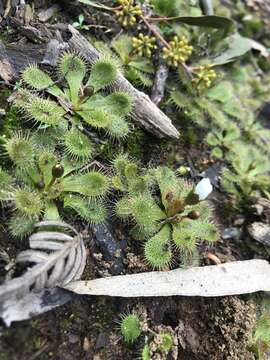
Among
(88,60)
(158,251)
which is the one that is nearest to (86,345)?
(158,251)

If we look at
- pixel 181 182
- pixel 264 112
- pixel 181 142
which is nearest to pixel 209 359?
pixel 181 182

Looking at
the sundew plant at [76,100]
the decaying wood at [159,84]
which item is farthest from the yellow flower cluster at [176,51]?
the sundew plant at [76,100]

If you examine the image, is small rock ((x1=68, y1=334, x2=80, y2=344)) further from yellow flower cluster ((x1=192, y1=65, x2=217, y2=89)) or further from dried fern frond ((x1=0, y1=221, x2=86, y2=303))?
yellow flower cluster ((x1=192, y1=65, x2=217, y2=89))

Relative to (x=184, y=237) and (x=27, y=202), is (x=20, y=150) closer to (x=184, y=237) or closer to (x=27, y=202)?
(x=27, y=202)

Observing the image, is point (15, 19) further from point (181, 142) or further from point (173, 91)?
point (181, 142)

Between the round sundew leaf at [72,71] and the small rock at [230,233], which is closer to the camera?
the round sundew leaf at [72,71]

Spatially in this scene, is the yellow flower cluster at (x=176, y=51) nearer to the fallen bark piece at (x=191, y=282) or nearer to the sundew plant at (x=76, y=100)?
the sundew plant at (x=76, y=100)

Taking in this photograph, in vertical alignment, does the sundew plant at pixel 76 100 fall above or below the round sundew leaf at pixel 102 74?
below
